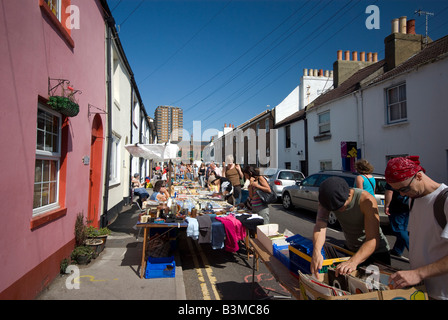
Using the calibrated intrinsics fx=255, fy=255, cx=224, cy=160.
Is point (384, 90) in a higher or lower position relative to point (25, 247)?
higher

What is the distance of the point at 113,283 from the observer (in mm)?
4117

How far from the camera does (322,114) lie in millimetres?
16625

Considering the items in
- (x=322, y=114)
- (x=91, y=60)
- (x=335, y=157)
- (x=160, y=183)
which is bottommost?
(x=160, y=183)

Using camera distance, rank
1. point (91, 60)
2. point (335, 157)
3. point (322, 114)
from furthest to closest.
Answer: point (322, 114)
point (335, 157)
point (91, 60)

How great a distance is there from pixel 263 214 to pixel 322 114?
13243 mm

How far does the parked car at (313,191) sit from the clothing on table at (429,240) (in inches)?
223

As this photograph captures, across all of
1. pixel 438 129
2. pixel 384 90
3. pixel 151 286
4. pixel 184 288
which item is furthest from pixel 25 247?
pixel 384 90

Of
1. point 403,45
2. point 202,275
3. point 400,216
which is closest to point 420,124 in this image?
point 403,45

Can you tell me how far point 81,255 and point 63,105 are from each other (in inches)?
109

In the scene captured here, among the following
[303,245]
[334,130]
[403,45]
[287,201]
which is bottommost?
[287,201]

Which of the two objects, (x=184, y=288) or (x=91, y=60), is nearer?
(x=184, y=288)

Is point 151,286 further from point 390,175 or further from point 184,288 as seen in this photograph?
point 390,175

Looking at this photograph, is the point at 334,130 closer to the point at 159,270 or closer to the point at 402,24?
the point at 402,24

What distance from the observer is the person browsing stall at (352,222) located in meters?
2.26
